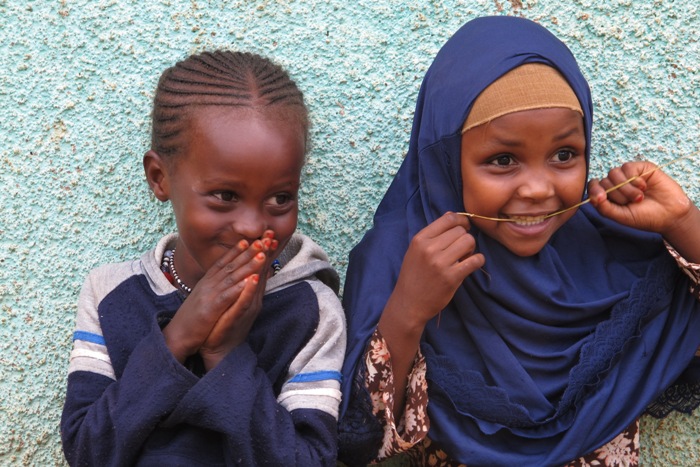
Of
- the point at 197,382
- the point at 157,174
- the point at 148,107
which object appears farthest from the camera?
the point at 148,107

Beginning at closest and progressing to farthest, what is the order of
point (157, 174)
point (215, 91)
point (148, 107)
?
1. point (215, 91)
2. point (157, 174)
3. point (148, 107)

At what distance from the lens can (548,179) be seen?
2.01 meters

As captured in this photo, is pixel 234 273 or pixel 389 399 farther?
pixel 389 399

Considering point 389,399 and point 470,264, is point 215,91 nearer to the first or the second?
point 470,264

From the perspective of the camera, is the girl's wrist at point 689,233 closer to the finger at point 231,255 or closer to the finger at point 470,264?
the finger at point 470,264

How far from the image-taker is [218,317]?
1940 millimetres

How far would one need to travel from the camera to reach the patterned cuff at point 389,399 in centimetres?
206

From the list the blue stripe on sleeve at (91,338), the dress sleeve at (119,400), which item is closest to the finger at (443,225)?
the dress sleeve at (119,400)

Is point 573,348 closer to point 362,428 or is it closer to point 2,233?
point 362,428

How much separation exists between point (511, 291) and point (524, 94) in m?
0.49

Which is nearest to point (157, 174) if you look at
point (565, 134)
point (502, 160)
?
point (502, 160)

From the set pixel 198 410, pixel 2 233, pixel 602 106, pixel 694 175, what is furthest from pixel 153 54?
pixel 694 175

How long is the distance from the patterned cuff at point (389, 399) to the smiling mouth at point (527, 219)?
0.42m

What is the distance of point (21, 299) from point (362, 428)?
3.37 feet
